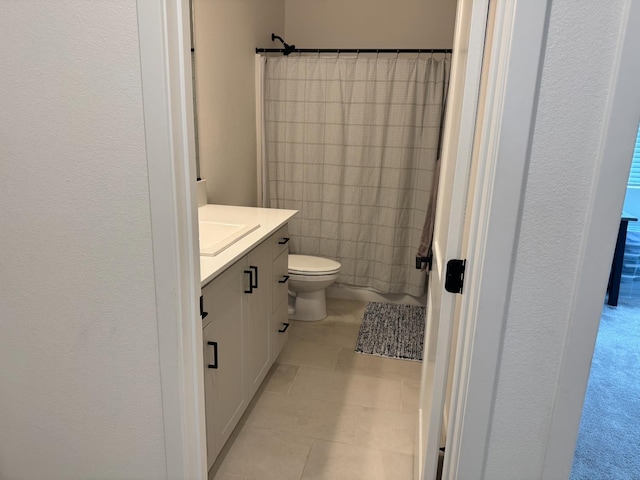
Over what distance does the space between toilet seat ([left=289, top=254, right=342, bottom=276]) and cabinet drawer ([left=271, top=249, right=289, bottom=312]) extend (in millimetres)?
455

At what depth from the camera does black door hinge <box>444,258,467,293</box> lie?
1158 mm

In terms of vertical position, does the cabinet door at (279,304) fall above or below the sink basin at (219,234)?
below

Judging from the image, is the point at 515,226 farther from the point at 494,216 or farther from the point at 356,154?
the point at 356,154

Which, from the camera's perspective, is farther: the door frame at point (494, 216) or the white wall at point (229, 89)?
the white wall at point (229, 89)

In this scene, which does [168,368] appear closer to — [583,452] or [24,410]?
[24,410]

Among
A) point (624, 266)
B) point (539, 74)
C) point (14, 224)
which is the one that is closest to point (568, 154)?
point (539, 74)

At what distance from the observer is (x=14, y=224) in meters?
1.23

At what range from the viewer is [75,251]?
3.95 feet

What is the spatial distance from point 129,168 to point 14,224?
1.26ft

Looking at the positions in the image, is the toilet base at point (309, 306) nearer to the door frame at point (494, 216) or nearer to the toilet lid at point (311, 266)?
the toilet lid at point (311, 266)

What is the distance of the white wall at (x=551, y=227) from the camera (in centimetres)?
89

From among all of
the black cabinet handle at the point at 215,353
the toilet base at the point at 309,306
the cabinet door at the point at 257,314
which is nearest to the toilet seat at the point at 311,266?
the toilet base at the point at 309,306

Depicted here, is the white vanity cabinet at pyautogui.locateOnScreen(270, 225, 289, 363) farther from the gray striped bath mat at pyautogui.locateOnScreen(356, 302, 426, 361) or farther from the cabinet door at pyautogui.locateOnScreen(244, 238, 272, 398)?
the gray striped bath mat at pyautogui.locateOnScreen(356, 302, 426, 361)

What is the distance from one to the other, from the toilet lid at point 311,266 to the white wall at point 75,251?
74.1 inches
